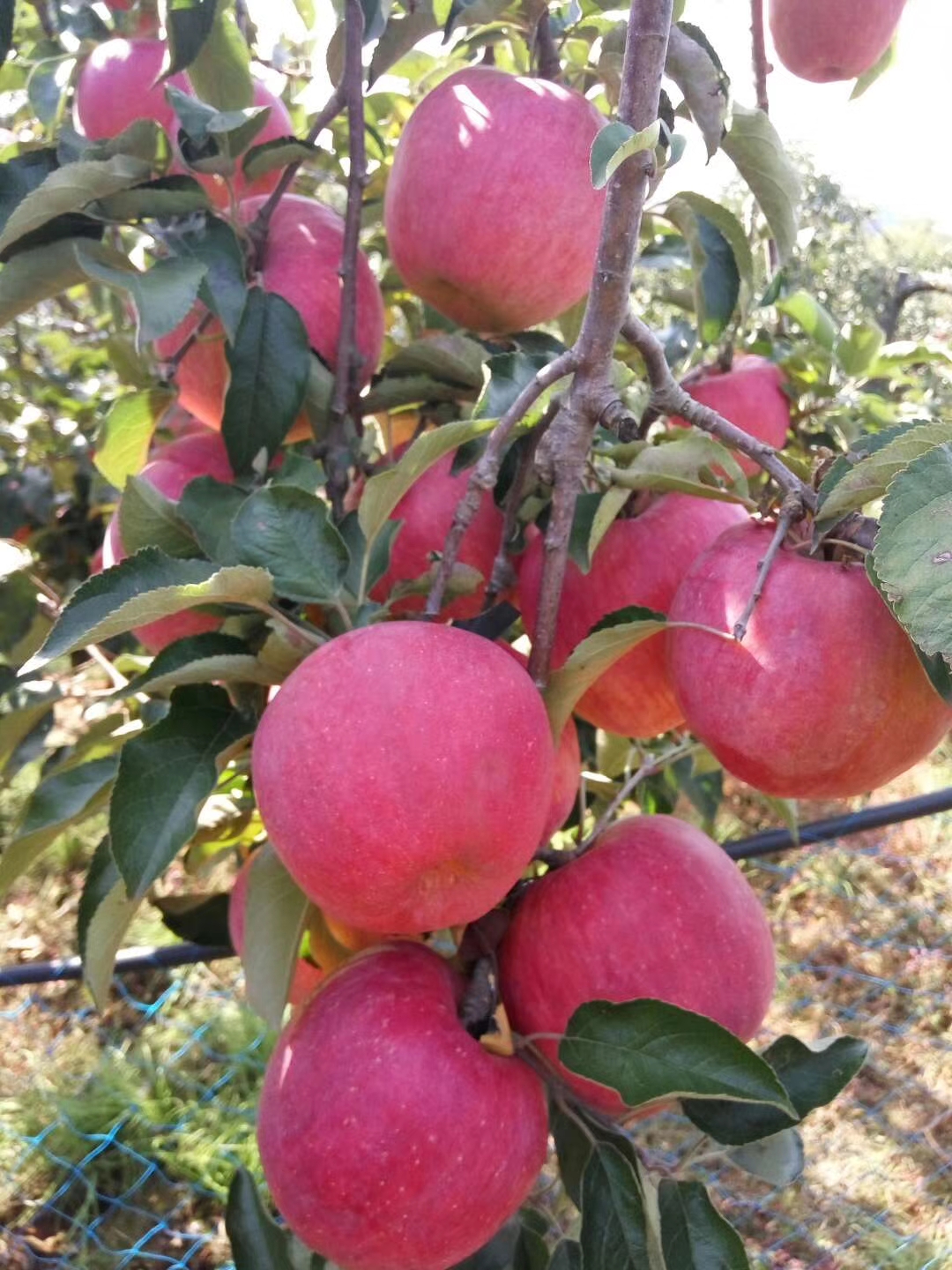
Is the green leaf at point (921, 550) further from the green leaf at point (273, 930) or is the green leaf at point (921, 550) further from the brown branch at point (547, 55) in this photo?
the brown branch at point (547, 55)

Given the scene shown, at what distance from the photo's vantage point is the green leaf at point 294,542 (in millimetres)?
635

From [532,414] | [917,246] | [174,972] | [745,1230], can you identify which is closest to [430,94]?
[532,414]

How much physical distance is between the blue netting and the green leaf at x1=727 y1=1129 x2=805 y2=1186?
88 cm

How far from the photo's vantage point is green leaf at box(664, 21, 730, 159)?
Result: 0.66m

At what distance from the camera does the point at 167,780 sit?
617mm

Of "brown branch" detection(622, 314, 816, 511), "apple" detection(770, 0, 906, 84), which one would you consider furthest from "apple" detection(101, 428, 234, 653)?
"apple" detection(770, 0, 906, 84)

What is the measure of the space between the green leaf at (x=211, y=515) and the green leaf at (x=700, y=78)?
1.23ft

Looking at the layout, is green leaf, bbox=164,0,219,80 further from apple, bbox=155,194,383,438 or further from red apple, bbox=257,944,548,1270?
red apple, bbox=257,944,548,1270

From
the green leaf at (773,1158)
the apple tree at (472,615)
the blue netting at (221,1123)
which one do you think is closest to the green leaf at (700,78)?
the apple tree at (472,615)

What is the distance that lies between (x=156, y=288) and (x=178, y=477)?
0.19 meters

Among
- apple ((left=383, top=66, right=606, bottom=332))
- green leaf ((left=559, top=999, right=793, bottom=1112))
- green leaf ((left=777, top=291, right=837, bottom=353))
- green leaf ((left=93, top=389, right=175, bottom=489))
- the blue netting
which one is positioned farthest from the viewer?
the blue netting

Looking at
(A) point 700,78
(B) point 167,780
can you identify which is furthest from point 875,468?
(B) point 167,780

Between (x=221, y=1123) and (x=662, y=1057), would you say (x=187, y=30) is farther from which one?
(x=221, y=1123)

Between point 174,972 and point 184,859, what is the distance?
134 centimetres
